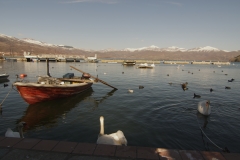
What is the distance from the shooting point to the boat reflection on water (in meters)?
11.9

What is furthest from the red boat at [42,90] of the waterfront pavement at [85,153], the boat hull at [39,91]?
the waterfront pavement at [85,153]

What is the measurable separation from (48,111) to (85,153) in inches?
452

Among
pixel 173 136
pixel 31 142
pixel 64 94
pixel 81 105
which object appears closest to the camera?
pixel 31 142

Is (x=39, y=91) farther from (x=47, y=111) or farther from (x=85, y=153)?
(x=85, y=153)

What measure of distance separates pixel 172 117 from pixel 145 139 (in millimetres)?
4689

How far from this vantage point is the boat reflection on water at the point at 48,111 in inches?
467

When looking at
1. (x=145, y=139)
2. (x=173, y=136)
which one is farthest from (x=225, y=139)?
(x=145, y=139)

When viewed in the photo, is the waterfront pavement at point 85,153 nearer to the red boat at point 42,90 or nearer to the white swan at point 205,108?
the white swan at point 205,108

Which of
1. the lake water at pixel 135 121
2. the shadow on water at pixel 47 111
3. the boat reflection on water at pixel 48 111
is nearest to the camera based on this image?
the lake water at pixel 135 121

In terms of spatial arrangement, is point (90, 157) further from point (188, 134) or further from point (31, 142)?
point (188, 134)

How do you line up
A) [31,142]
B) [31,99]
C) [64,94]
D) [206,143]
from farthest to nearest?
[64,94] < [31,99] < [206,143] < [31,142]

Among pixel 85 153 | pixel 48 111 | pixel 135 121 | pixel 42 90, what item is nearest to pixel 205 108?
pixel 135 121

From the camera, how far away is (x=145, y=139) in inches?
380

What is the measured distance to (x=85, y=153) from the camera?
4582mm
